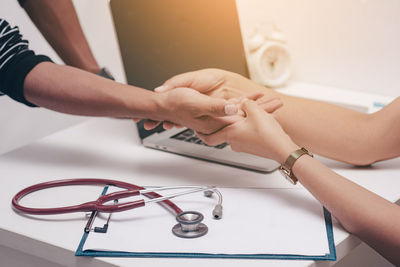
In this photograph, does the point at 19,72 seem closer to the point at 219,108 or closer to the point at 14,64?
the point at 14,64

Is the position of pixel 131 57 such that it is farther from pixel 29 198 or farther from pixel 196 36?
pixel 29 198

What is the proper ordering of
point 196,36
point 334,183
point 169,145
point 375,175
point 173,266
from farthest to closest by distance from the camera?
point 196,36 < point 169,145 < point 375,175 < point 334,183 < point 173,266

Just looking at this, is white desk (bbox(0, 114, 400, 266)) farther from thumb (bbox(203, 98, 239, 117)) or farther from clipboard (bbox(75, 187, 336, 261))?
thumb (bbox(203, 98, 239, 117))

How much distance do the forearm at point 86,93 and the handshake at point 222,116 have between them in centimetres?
3

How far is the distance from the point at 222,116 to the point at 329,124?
0.77 ft

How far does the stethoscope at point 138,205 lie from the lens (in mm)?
711

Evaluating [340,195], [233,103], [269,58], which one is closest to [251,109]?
[233,103]

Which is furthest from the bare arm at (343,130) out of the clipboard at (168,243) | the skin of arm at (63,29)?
the skin of arm at (63,29)

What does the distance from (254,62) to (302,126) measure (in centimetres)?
43

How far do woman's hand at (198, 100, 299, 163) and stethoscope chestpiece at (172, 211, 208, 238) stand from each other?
0.20m

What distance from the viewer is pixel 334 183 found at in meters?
0.75

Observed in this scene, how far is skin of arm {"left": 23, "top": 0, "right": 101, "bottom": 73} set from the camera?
1.23 m

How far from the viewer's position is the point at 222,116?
2.98 ft

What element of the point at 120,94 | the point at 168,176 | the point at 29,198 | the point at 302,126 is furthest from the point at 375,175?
the point at 29,198
